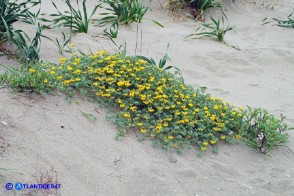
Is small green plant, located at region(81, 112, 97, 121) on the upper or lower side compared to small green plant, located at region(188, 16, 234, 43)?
lower

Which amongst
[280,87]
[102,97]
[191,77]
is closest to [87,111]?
[102,97]

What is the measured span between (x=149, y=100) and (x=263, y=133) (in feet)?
3.76

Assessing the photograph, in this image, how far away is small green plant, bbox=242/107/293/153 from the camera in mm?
3965

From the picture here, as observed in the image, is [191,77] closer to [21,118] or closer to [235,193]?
[235,193]

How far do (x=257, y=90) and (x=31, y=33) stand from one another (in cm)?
297

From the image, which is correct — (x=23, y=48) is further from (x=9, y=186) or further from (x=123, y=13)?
(x=123, y=13)

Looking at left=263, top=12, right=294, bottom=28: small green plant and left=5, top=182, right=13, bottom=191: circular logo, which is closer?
left=5, top=182, right=13, bottom=191: circular logo

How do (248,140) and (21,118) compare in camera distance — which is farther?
(248,140)

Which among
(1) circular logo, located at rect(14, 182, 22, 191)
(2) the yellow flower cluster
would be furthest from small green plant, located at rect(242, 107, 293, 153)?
(1) circular logo, located at rect(14, 182, 22, 191)

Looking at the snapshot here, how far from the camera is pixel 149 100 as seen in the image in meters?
3.91

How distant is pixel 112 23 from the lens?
6.34 m

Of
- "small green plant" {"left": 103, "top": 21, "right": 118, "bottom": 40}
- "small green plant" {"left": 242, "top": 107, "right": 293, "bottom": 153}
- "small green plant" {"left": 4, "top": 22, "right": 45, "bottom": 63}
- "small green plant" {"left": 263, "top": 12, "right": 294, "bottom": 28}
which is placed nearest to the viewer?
"small green plant" {"left": 242, "top": 107, "right": 293, "bottom": 153}

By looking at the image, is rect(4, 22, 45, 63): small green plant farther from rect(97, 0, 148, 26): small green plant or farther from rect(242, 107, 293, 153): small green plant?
rect(242, 107, 293, 153): small green plant

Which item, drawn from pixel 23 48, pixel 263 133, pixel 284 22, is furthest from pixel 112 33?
pixel 284 22
